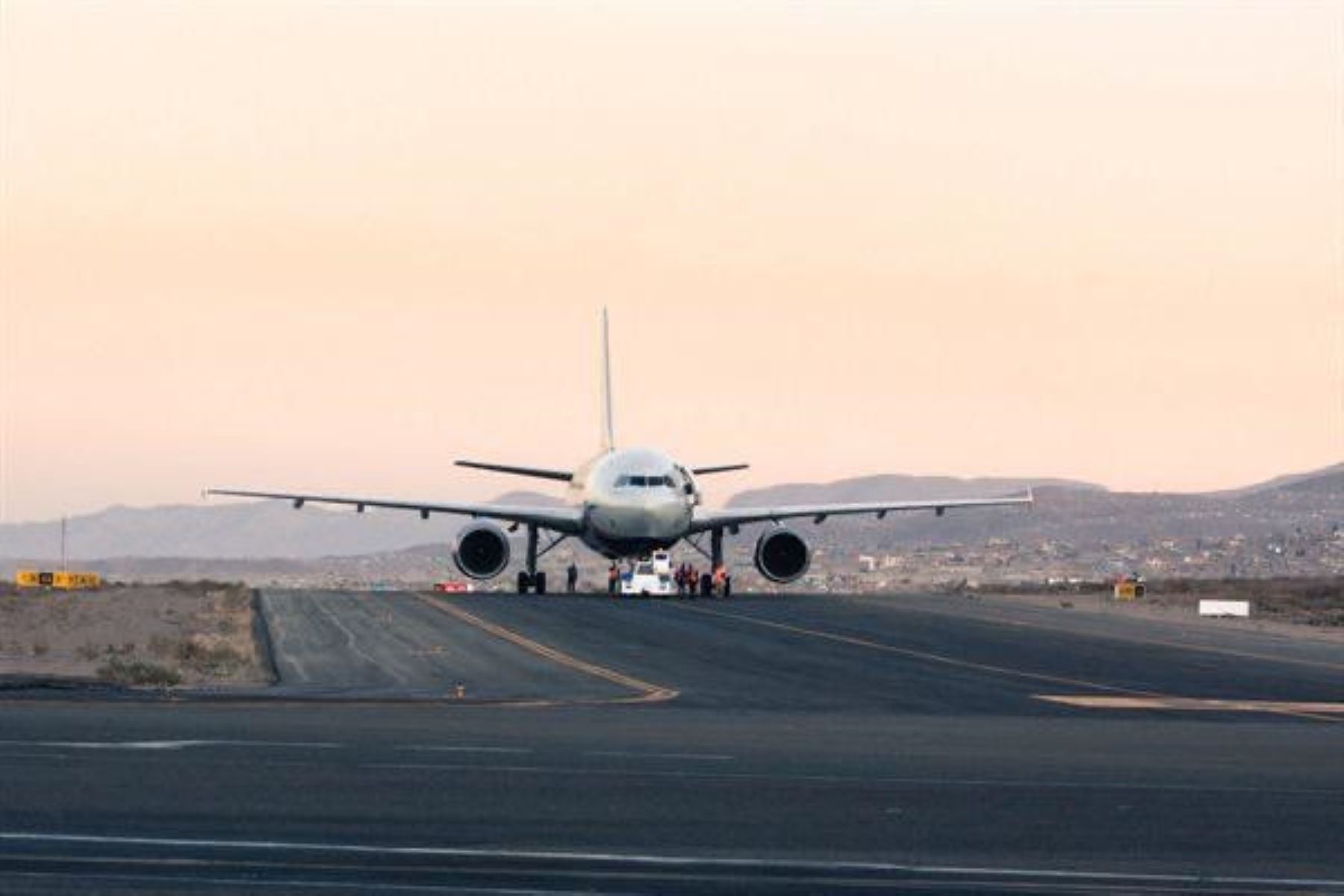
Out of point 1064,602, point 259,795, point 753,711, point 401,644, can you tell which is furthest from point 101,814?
point 1064,602

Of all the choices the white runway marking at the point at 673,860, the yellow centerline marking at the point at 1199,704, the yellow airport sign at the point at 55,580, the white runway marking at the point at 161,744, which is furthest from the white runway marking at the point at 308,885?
the yellow airport sign at the point at 55,580

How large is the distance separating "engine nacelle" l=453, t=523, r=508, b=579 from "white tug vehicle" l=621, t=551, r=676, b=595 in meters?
5.14

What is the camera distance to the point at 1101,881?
667 inches

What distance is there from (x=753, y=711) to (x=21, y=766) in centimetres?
1240

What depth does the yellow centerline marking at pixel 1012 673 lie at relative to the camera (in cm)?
3588

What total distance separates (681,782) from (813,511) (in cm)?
7023

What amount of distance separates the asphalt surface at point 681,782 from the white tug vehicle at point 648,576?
1789 inches

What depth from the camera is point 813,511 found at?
9275 cm

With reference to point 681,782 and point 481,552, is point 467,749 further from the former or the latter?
point 481,552

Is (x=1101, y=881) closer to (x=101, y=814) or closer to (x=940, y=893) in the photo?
(x=940, y=893)

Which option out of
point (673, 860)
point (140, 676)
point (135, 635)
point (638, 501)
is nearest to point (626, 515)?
point (638, 501)

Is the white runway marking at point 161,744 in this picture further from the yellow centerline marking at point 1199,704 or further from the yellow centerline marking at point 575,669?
the yellow centerline marking at point 1199,704

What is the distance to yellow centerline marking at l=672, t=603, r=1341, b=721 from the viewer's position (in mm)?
35875

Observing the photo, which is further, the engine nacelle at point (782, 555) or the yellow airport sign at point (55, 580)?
the yellow airport sign at point (55, 580)
